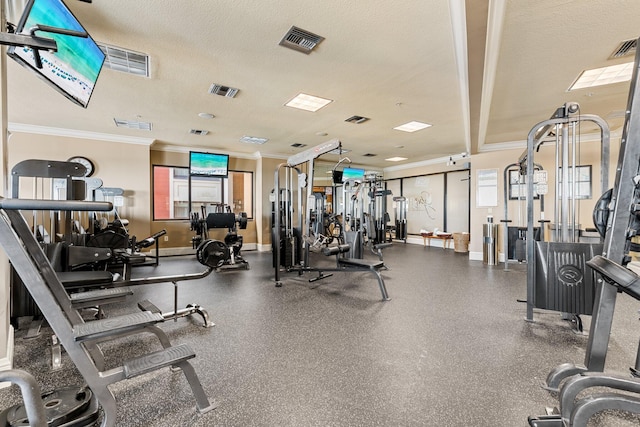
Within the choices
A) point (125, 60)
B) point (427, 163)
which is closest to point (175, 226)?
point (125, 60)

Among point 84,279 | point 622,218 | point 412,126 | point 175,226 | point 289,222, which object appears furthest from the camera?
A: point 175,226

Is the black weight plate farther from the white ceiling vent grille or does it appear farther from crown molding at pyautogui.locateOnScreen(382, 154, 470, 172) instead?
crown molding at pyautogui.locateOnScreen(382, 154, 470, 172)

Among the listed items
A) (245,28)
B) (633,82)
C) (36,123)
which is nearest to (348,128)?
(245,28)

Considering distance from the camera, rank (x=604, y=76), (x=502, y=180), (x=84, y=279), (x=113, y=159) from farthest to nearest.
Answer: (x=502, y=180), (x=113, y=159), (x=604, y=76), (x=84, y=279)

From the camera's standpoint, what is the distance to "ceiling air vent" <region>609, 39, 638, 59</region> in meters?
2.84

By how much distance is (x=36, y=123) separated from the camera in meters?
5.53

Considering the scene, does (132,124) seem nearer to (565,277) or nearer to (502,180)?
(565,277)

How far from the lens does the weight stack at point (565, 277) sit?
2.54 metres

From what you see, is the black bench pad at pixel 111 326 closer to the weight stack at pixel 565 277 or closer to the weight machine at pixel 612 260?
the weight machine at pixel 612 260

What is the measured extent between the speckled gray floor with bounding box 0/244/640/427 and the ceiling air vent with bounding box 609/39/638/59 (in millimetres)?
2868

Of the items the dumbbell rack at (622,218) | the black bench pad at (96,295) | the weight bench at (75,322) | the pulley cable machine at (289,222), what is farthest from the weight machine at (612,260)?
the pulley cable machine at (289,222)

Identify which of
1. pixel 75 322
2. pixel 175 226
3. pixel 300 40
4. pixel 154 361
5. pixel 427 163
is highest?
pixel 300 40

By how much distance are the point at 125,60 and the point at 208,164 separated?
4.61m

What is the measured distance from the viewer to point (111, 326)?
1558 millimetres
